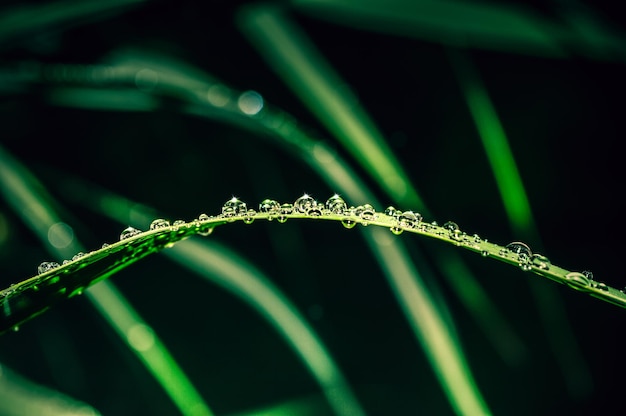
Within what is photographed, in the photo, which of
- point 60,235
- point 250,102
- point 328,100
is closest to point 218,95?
point 250,102

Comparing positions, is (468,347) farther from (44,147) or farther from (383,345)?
(44,147)

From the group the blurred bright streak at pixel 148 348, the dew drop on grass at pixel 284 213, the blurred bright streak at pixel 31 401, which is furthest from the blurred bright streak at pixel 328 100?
the blurred bright streak at pixel 31 401

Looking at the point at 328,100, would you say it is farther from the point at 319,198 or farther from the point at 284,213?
the point at 284,213

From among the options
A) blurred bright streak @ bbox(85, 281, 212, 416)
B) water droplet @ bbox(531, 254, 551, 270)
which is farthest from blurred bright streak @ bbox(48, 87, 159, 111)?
water droplet @ bbox(531, 254, 551, 270)

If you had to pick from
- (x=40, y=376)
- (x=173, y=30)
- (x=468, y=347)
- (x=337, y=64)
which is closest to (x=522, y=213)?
Result: (x=468, y=347)

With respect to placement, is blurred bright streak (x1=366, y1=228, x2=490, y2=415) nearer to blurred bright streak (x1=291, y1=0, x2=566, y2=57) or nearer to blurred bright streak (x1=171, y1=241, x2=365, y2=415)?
blurred bright streak (x1=171, y1=241, x2=365, y2=415)
